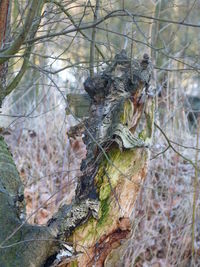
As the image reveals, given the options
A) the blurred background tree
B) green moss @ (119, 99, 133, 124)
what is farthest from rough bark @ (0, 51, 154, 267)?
the blurred background tree

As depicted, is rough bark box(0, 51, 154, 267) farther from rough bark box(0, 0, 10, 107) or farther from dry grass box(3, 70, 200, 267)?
dry grass box(3, 70, 200, 267)

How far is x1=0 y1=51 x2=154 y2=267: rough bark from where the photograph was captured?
2.54m

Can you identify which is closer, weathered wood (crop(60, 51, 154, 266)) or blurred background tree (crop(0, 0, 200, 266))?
weathered wood (crop(60, 51, 154, 266))

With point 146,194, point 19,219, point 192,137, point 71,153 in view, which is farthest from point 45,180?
point 19,219

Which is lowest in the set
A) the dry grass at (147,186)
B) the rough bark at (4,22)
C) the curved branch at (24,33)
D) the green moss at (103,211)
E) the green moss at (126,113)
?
the dry grass at (147,186)

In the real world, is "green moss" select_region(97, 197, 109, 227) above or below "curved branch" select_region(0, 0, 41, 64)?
below

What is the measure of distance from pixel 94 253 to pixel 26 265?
1.33 feet

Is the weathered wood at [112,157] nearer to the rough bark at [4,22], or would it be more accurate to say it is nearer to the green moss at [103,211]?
the green moss at [103,211]

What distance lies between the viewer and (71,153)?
5.86m

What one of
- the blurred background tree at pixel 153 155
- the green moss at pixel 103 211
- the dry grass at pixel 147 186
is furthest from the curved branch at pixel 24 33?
the dry grass at pixel 147 186

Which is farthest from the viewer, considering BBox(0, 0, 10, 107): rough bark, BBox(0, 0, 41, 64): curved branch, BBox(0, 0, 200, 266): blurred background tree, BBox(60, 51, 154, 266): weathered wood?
BBox(0, 0, 200, 266): blurred background tree

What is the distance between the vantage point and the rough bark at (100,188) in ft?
8.34

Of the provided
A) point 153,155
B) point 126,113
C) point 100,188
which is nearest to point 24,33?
point 126,113

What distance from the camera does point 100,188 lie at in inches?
107
